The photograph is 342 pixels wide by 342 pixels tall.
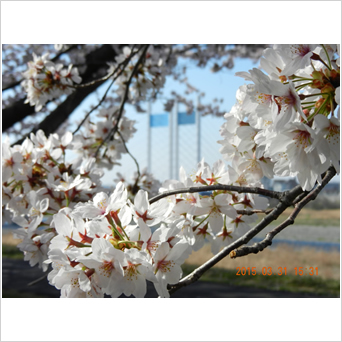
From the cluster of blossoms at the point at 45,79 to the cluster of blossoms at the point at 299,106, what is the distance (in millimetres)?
1188

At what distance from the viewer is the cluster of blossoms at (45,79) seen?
154 cm

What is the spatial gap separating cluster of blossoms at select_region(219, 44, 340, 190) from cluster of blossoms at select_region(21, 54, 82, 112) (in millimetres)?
1188

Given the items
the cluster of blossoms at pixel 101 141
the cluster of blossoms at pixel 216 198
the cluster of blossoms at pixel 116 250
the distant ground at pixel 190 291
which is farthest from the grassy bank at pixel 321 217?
the cluster of blossoms at pixel 116 250

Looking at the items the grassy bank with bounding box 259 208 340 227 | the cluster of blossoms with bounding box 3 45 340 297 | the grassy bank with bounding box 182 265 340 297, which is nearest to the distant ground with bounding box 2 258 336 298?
the grassy bank with bounding box 182 265 340 297

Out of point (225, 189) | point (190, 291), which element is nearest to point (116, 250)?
point (225, 189)

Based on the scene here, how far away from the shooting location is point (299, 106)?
0.46 metres

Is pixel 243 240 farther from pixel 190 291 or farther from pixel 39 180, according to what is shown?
pixel 190 291

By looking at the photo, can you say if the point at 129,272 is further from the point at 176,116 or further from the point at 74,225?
the point at 176,116

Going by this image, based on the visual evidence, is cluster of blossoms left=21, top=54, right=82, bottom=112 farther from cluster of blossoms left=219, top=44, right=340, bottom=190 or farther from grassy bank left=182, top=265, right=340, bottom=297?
grassy bank left=182, top=265, right=340, bottom=297

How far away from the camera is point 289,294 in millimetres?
3391

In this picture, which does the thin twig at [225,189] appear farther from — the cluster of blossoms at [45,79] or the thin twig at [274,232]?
the cluster of blossoms at [45,79]

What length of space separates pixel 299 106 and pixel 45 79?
132 centimetres

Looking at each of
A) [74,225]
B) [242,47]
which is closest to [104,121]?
[74,225]

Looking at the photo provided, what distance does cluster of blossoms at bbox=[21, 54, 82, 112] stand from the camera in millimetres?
1541
